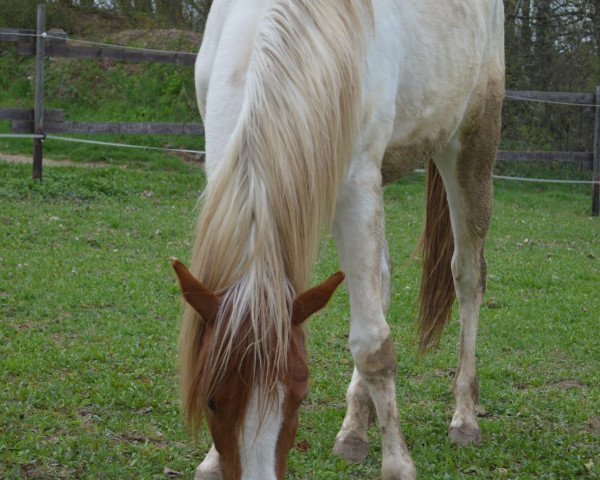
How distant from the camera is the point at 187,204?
32.1 feet

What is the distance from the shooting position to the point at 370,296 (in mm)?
3131

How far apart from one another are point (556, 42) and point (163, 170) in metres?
7.27

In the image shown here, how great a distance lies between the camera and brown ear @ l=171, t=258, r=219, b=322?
7.47 ft

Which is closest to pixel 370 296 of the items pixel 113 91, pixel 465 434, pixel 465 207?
pixel 465 434

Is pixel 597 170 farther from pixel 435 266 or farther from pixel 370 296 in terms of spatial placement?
pixel 370 296

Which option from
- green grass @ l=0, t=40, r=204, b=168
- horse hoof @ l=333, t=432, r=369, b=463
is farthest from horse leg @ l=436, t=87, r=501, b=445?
green grass @ l=0, t=40, r=204, b=168

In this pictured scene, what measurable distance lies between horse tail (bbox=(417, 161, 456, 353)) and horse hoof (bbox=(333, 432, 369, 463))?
1.08m

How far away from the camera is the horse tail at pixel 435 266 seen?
464 cm

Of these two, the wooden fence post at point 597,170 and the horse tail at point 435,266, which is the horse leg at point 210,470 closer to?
Answer: the horse tail at point 435,266

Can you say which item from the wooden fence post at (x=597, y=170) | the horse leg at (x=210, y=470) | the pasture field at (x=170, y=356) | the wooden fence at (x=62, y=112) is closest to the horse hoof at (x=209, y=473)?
the horse leg at (x=210, y=470)

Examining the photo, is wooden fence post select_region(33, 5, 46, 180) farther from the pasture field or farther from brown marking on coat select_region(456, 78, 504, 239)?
brown marking on coat select_region(456, 78, 504, 239)

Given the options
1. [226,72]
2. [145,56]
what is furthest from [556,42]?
[226,72]

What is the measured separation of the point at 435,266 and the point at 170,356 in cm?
150

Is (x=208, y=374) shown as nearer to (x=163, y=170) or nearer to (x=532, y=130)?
(x=163, y=170)
